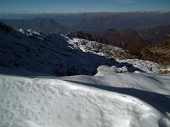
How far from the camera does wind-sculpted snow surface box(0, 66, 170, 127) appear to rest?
491cm

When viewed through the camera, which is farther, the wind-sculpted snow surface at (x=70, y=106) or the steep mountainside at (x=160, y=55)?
the steep mountainside at (x=160, y=55)

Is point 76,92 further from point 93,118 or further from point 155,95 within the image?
point 155,95

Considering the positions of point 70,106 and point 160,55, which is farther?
point 160,55

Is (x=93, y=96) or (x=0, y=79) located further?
(x=0, y=79)

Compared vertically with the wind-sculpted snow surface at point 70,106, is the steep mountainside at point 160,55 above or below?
below

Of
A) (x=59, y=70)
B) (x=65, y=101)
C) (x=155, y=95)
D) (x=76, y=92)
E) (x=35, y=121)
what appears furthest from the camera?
(x=59, y=70)

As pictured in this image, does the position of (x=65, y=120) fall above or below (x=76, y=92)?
below

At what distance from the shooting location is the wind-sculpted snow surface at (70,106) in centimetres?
491

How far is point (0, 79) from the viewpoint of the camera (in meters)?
7.29

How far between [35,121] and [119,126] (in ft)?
11.7

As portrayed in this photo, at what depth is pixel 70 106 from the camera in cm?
576

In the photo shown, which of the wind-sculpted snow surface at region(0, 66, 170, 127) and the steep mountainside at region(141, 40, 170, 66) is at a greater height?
the wind-sculpted snow surface at region(0, 66, 170, 127)

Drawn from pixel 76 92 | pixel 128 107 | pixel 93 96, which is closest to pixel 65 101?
pixel 76 92

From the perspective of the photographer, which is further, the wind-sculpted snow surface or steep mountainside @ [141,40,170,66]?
steep mountainside @ [141,40,170,66]
